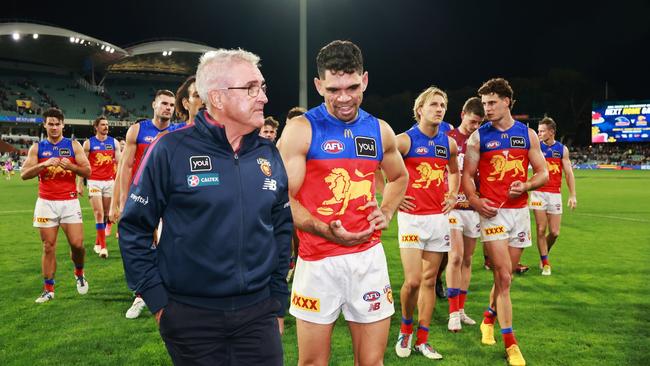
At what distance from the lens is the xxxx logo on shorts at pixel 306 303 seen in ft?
10.2

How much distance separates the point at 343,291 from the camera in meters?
3.13

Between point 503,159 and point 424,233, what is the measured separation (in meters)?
1.12

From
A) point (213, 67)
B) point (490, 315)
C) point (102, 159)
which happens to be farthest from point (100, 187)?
point (213, 67)

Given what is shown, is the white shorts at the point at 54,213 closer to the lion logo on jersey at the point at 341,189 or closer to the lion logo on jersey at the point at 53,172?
the lion logo on jersey at the point at 53,172

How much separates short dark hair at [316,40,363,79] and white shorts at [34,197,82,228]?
5.16 meters

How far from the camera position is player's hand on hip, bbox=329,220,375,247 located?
9.75 ft

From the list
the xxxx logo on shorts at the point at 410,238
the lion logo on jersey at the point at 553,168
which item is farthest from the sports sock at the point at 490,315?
the lion logo on jersey at the point at 553,168

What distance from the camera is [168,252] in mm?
2369

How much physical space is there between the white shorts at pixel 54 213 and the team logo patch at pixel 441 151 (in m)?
5.04

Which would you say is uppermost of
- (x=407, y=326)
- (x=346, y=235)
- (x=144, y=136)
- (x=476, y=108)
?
(x=476, y=108)

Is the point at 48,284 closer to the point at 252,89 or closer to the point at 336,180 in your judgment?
the point at 336,180

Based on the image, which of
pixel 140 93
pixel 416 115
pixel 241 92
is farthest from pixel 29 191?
pixel 140 93

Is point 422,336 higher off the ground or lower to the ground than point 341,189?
lower

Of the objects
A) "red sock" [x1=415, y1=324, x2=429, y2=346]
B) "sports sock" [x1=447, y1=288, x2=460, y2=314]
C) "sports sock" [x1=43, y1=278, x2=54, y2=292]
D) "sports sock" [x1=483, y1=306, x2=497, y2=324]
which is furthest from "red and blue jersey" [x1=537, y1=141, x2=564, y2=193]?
"sports sock" [x1=43, y1=278, x2=54, y2=292]
